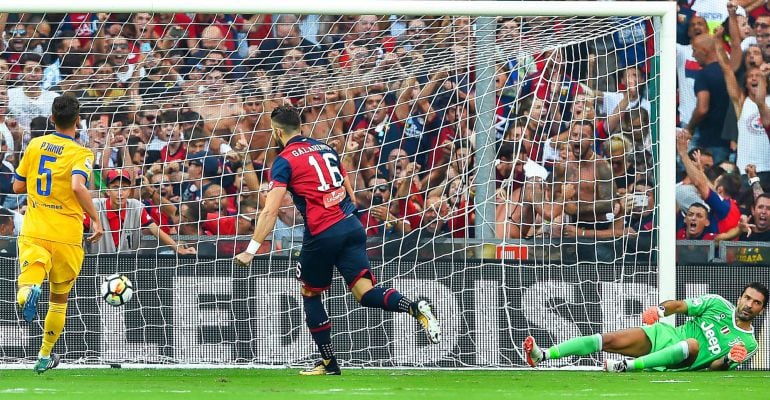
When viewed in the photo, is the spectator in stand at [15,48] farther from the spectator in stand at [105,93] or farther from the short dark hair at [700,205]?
the short dark hair at [700,205]

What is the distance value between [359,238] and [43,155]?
2183 mm

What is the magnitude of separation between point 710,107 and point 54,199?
22.9 ft

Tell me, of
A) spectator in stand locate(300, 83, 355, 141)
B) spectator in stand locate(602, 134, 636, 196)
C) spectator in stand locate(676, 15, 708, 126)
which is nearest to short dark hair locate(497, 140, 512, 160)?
spectator in stand locate(602, 134, 636, 196)

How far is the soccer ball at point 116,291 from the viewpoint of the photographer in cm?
829

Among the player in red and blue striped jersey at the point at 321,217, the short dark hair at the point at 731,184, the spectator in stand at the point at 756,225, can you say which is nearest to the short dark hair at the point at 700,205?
the spectator in stand at the point at 756,225

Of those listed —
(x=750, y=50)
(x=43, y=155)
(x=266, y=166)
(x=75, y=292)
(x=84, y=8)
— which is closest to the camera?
(x=43, y=155)

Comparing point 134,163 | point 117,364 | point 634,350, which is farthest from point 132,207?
point 634,350

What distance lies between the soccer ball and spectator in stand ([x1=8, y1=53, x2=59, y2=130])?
243 centimetres

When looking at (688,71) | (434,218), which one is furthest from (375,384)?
(688,71)

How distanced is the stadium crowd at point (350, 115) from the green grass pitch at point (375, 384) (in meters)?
1.54

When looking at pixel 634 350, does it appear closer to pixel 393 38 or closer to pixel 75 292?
pixel 393 38

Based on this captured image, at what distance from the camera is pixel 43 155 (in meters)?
8.02

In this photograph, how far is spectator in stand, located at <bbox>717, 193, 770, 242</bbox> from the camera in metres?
11.5

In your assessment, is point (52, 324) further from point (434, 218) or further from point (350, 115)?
point (434, 218)
